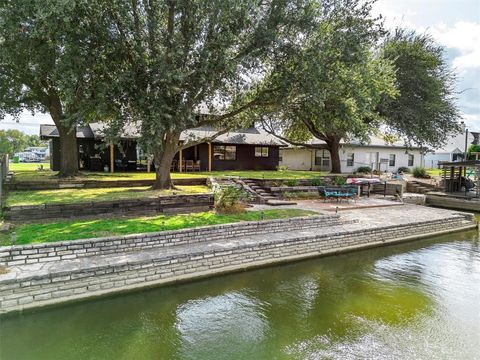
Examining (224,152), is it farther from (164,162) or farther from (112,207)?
(112,207)

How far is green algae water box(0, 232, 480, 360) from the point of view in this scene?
5.16 m

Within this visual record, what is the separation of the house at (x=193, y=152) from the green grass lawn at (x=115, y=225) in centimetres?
888

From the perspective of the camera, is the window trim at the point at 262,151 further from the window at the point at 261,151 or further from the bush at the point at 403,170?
the bush at the point at 403,170

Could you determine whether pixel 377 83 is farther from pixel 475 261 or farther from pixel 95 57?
pixel 95 57

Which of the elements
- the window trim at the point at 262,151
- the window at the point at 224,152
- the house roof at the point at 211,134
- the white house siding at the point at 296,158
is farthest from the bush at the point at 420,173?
the window at the point at 224,152

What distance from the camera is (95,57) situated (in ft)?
35.6

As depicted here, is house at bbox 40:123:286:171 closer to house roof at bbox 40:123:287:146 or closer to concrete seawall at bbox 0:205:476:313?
house roof at bbox 40:123:287:146

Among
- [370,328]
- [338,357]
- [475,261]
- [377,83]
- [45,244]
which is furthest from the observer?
[377,83]

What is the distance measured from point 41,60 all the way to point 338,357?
12330mm

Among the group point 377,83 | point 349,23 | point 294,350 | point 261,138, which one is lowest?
point 294,350

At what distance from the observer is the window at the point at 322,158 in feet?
96.9

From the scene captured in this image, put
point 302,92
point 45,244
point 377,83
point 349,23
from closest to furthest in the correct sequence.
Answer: point 45,244, point 302,92, point 349,23, point 377,83

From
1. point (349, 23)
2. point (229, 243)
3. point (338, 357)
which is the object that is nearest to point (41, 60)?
point (229, 243)

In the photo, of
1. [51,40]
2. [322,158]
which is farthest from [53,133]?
[322,158]
